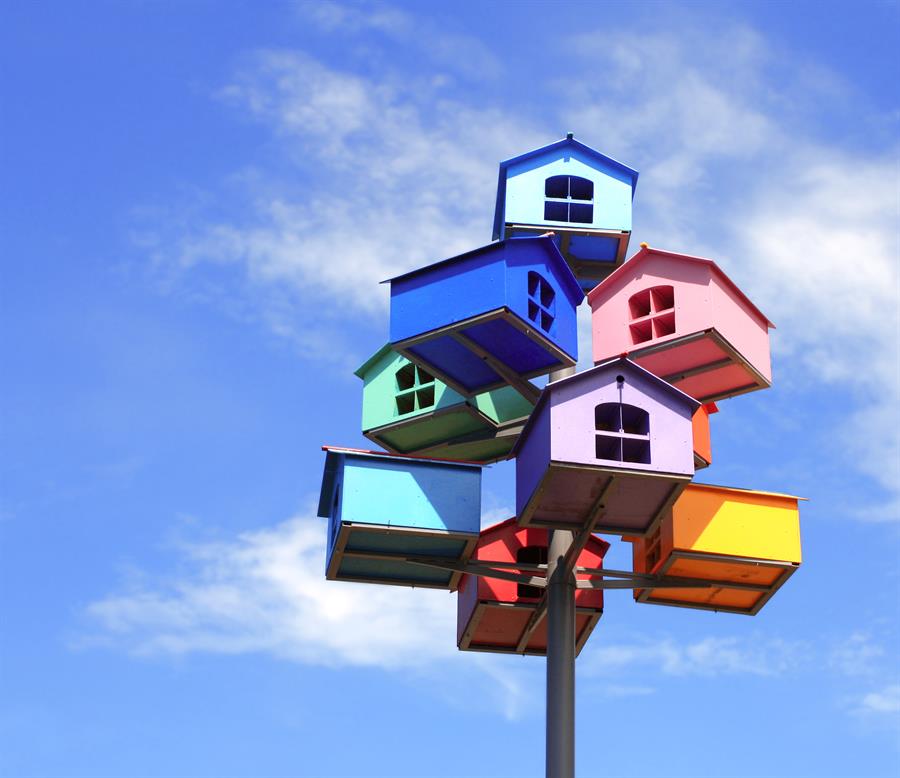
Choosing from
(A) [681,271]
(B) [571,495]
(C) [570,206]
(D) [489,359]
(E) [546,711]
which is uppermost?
(C) [570,206]

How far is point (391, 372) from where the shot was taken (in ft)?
52.5

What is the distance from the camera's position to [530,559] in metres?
14.9

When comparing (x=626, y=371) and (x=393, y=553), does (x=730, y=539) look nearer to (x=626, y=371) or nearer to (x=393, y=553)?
(x=626, y=371)

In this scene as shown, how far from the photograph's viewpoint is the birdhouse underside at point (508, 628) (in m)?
14.6

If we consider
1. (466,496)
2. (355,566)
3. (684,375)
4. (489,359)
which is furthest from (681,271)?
(355,566)

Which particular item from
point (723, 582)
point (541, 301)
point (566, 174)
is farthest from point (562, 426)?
point (566, 174)

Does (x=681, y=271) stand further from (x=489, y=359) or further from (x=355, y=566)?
(x=355, y=566)

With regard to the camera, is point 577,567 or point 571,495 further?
point 577,567

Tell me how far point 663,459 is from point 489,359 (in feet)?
6.52

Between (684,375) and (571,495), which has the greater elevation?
(684,375)

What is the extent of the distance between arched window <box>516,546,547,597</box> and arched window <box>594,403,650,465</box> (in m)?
2.24

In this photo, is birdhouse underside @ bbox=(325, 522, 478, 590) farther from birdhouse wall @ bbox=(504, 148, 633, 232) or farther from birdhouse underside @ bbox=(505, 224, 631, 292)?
birdhouse wall @ bbox=(504, 148, 633, 232)

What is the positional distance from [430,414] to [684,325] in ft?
9.46

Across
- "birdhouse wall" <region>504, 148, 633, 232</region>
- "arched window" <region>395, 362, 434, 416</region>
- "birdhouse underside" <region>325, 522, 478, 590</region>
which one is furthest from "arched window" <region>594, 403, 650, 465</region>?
"birdhouse wall" <region>504, 148, 633, 232</region>
